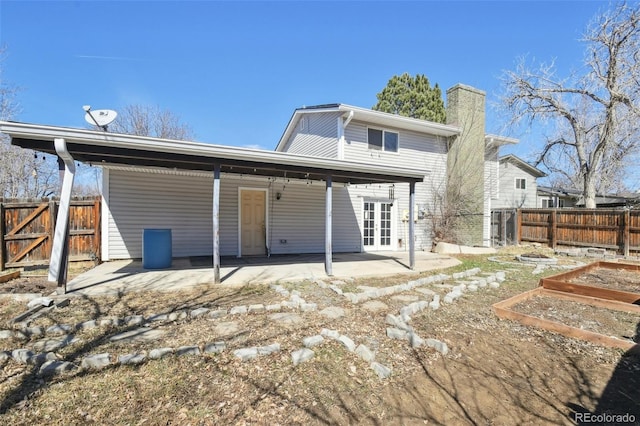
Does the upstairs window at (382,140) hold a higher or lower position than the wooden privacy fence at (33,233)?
higher

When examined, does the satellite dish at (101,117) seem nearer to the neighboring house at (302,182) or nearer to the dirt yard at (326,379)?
the neighboring house at (302,182)

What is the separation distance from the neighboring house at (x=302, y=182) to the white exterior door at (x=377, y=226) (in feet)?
0.12

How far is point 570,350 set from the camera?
3430 millimetres

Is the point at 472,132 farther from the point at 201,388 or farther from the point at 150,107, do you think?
the point at 150,107

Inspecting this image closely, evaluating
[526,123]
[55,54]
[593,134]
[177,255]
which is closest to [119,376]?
[177,255]

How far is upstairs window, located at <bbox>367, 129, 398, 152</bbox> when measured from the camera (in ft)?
36.6

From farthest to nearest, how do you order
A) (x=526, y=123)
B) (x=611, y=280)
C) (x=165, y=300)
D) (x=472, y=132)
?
1. (x=526, y=123)
2. (x=472, y=132)
3. (x=611, y=280)
4. (x=165, y=300)

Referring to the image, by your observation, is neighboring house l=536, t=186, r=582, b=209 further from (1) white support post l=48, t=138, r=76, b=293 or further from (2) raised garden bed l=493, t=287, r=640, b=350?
(1) white support post l=48, t=138, r=76, b=293

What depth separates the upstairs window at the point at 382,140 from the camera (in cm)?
1116

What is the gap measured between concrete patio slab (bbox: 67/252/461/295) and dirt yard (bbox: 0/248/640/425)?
1.32m

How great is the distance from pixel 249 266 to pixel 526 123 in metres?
15.2

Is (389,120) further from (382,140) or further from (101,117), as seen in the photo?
(101,117)

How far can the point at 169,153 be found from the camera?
5.17 m

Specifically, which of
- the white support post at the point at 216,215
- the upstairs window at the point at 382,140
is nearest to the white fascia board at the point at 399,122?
the upstairs window at the point at 382,140
